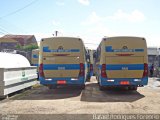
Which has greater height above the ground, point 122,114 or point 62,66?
point 62,66

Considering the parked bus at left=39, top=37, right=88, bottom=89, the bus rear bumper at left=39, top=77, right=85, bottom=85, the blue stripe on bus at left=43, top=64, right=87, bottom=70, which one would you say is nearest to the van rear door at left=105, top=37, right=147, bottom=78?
the parked bus at left=39, top=37, right=88, bottom=89

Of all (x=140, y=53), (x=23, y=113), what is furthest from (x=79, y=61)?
(x=23, y=113)

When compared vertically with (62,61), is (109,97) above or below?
below

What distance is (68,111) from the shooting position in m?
9.62

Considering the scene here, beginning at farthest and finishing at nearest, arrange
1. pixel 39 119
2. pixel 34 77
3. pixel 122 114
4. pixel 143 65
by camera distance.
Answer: pixel 34 77, pixel 143 65, pixel 122 114, pixel 39 119

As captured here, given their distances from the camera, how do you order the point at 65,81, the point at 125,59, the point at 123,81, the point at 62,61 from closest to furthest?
the point at 123,81 → the point at 125,59 → the point at 65,81 → the point at 62,61

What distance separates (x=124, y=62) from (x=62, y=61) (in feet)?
10.3

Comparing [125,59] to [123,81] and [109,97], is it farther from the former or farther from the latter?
[109,97]

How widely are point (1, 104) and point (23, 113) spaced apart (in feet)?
7.32

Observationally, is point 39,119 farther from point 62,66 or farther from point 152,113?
point 62,66

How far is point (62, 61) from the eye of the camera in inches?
580

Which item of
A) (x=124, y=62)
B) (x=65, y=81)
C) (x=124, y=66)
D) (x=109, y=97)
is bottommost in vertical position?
(x=109, y=97)

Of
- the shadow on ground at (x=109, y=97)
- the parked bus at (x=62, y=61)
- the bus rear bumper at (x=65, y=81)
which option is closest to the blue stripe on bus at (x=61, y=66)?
the parked bus at (x=62, y=61)

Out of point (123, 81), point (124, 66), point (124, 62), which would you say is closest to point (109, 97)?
point (123, 81)
